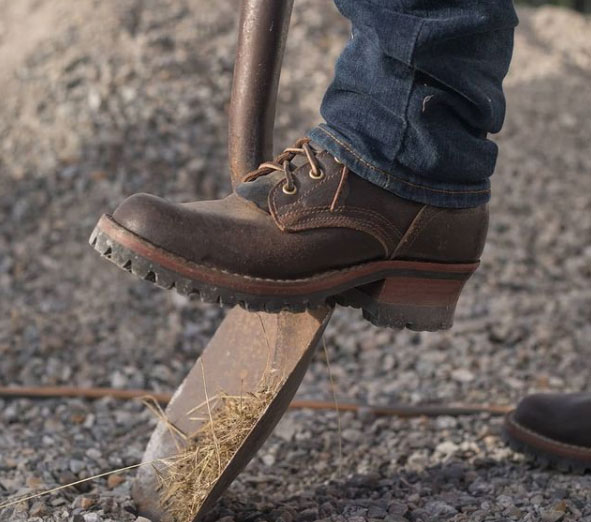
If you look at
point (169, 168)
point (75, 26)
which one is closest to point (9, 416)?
point (169, 168)

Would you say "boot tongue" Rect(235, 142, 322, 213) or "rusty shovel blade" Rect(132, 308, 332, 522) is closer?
"boot tongue" Rect(235, 142, 322, 213)

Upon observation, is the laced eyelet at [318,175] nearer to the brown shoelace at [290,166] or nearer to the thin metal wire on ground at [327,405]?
the brown shoelace at [290,166]

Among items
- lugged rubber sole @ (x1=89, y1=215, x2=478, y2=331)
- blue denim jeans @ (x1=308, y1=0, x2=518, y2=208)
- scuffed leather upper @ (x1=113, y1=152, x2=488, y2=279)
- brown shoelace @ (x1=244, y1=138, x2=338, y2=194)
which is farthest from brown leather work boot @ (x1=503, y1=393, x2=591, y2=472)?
brown shoelace @ (x1=244, y1=138, x2=338, y2=194)

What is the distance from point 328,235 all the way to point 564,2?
1114 centimetres

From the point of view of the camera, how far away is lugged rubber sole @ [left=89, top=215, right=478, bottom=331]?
5.94ft

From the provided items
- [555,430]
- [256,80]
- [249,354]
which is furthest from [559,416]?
[256,80]

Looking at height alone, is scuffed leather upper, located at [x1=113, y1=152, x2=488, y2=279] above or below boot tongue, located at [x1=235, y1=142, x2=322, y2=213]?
below

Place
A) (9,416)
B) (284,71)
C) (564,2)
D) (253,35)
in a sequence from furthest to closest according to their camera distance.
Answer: (564,2) < (284,71) < (9,416) < (253,35)

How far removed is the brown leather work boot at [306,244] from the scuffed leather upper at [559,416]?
0.65 m

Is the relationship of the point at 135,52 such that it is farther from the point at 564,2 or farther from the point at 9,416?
the point at 564,2

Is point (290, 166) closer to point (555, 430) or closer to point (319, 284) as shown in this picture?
point (319, 284)

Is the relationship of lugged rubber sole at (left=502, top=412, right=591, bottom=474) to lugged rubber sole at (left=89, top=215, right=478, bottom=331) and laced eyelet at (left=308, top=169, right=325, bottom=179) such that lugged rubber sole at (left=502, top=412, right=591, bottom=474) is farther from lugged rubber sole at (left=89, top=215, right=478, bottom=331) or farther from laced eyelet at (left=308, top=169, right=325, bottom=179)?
laced eyelet at (left=308, top=169, right=325, bottom=179)

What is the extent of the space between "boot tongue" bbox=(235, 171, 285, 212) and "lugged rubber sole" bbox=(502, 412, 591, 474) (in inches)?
47.4

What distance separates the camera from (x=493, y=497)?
236 centimetres
